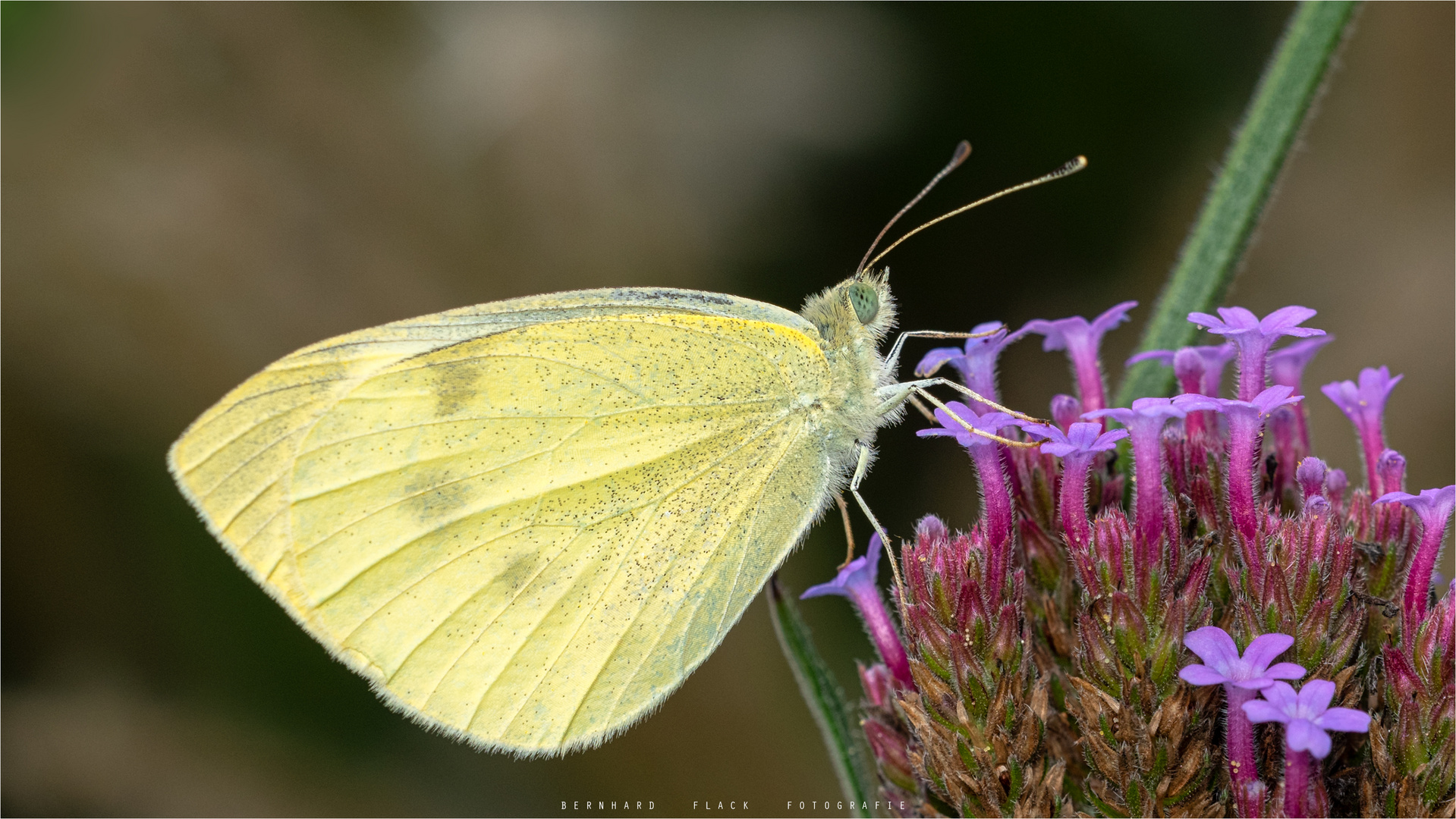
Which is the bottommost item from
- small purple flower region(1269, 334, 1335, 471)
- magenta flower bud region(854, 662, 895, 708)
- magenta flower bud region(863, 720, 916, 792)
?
magenta flower bud region(863, 720, 916, 792)

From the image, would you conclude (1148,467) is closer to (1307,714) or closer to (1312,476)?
(1312,476)

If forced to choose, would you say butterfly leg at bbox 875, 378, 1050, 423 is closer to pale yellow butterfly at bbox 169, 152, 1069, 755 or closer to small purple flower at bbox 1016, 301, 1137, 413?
pale yellow butterfly at bbox 169, 152, 1069, 755

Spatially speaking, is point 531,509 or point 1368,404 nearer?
point 1368,404

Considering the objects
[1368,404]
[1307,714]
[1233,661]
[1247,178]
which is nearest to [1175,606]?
[1233,661]

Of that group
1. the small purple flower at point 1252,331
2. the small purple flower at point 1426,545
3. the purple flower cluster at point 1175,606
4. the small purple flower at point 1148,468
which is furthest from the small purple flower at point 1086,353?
the small purple flower at point 1426,545

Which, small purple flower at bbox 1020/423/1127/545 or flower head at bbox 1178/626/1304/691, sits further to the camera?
small purple flower at bbox 1020/423/1127/545

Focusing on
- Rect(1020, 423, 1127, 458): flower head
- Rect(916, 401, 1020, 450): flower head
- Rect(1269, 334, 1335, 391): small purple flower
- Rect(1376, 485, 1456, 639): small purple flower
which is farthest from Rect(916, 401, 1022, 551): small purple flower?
Rect(1269, 334, 1335, 391): small purple flower

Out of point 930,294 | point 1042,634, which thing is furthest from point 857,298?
point 930,294
